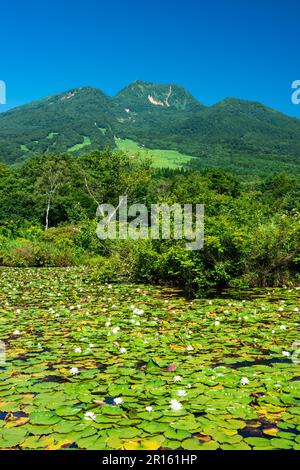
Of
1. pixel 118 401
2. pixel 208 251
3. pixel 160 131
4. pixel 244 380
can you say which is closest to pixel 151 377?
pixel 118 401

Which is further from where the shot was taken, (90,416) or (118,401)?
(118,401)

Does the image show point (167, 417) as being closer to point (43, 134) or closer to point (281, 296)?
point (281, 296)

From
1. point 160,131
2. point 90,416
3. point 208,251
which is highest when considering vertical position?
point 160,131

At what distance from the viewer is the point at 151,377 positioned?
171 inches

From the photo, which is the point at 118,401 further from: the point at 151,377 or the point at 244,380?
the point at 244,380

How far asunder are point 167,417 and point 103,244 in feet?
43.0

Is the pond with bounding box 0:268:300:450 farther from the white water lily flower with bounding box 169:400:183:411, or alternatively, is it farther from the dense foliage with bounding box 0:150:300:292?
the dense foliage with bounding box 0:150:300:292

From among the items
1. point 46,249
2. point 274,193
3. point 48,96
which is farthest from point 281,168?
point 48,96

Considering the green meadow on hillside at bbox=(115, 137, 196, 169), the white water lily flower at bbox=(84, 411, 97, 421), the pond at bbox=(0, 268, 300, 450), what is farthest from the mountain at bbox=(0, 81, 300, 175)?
the white water lily flower at bbox=(84, 411, 97, 421)

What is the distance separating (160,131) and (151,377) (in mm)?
153258

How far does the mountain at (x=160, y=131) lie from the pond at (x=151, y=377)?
9146 cm

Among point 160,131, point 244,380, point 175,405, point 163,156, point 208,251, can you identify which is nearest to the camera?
point 175,405

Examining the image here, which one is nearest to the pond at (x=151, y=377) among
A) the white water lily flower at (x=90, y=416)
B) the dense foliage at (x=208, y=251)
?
the white water lily flower at (x=90, y=416)

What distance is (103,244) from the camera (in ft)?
53.7
